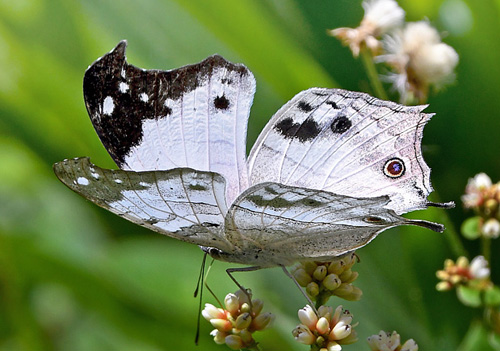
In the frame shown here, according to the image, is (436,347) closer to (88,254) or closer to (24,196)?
(88,254)

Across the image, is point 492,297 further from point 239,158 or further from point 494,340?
point 239,158

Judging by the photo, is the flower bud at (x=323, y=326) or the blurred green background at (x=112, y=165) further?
the blurred green background at (x=112, y=165)

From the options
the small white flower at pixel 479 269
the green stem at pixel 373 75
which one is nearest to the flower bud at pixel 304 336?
the small white flower at pixel 479 269

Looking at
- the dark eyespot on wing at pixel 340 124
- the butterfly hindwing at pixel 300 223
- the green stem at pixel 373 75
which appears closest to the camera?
the butterfly hindwing at pixel 300 223

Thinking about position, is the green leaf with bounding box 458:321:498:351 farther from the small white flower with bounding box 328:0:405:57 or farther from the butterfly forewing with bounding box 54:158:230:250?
the small white flower with bounding box 328:0:405:57

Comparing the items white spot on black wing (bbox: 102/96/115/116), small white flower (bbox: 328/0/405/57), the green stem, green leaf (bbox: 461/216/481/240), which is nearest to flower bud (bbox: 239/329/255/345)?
white spot on black wing (bbox: 102/96/115/116)

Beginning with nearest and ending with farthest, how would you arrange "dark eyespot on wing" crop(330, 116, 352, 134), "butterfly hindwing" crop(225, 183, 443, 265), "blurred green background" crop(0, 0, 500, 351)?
"butterfly hindwing" crop(225, 183, 443, 265), "dark eyespot on wing" crop(330, 116, 352, 134), "blurred green background" crop(0, 0, 500, 351)

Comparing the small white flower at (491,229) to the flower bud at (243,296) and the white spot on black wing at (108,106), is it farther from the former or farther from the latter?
the white spot on black wing at (108,106)
